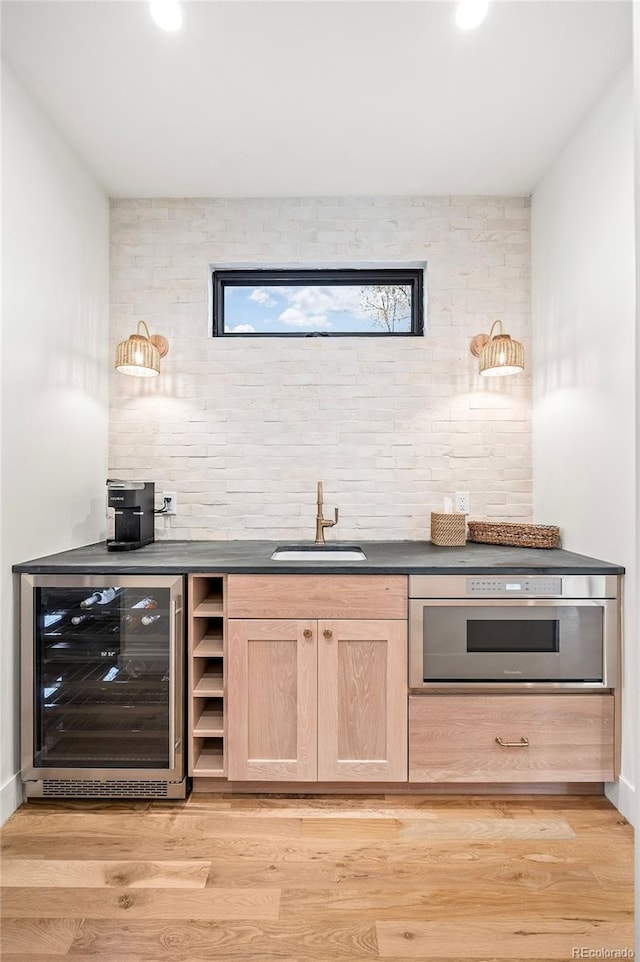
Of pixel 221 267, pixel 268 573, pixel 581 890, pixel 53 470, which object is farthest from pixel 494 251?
pixel 581 890

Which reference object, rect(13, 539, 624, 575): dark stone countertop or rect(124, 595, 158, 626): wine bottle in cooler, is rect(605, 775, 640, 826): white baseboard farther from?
rect(124, 595, 158, 626): wine bottle in cooler

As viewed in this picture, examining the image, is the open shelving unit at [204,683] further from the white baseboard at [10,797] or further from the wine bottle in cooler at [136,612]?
the white baseboard at [10,797]

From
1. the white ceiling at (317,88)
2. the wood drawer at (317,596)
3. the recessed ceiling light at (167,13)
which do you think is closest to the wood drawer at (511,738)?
the wood drawer at (317,596)

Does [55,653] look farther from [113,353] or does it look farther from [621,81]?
[621,81]

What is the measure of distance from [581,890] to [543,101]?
2.88 meters

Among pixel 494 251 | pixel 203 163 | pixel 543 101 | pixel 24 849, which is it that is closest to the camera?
pixel 24 849

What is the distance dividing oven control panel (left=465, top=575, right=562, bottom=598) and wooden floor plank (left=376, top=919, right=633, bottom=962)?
3.31 feet

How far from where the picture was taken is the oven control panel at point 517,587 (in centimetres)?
216

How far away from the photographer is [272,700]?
7.11 feet

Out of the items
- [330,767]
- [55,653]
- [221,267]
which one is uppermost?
[221,267]

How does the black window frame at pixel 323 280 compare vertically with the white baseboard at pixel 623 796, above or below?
above

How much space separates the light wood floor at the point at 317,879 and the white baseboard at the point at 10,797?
0.13 ft

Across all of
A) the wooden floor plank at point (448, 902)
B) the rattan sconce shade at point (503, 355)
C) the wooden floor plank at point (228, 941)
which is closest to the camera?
the wooden floor plank at point (228, 941)

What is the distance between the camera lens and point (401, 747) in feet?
7.07
